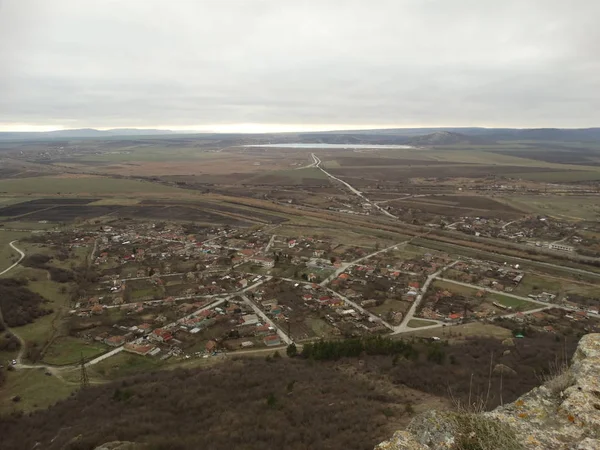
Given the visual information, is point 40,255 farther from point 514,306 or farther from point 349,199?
point 349,199

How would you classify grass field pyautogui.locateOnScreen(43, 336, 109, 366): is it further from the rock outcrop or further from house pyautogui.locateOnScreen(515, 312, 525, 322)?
house pyautogui.locateOnScreen(515, 312, 525, 322)

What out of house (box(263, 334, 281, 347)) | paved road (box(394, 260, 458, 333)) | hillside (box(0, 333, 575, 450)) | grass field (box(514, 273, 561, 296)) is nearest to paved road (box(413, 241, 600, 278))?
grass field (box(514, 273, 561, 296))

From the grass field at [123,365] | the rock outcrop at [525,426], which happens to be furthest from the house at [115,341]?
the rock outcrop at [525,426]

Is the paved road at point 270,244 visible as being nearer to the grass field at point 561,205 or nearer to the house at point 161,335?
the house at point 161,335

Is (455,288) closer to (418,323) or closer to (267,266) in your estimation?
(418,323)

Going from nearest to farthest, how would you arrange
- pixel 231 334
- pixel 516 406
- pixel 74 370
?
1. pixel 516 406
2. pixel 74 370
3. pixel 231 334

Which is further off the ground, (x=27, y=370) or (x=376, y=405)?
(x=376, y=405)

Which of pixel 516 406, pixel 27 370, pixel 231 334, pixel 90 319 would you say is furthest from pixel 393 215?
pixel 516 406

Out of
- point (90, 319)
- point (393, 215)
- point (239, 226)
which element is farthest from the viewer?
point (393, 215)
